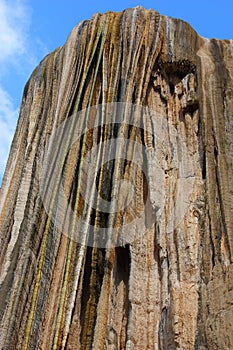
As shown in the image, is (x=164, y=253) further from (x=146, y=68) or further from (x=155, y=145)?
(x=146, y=68)

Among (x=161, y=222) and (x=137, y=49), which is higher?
(x=137, y=49)

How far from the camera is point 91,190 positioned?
4.23m

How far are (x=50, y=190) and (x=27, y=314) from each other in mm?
1012

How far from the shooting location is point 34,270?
152 inches

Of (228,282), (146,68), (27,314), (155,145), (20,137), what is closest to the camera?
(228,282)

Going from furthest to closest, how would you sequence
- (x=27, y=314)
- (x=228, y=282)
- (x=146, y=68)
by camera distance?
1. (x=146, y=68)
2. (x=27, y=314)
3. (x=228, y=282)

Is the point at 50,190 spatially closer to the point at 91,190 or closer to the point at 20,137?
the point at 91,190

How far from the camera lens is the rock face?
3.64 m

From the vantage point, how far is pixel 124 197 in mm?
4227

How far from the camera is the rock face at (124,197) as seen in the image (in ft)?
11.9

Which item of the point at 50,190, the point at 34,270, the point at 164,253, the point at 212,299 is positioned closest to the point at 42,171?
the point at 50,190

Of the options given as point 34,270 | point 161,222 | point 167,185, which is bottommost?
point 34,270

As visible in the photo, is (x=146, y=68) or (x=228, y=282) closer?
(x=228, y=282)

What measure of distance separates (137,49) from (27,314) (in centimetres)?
257
